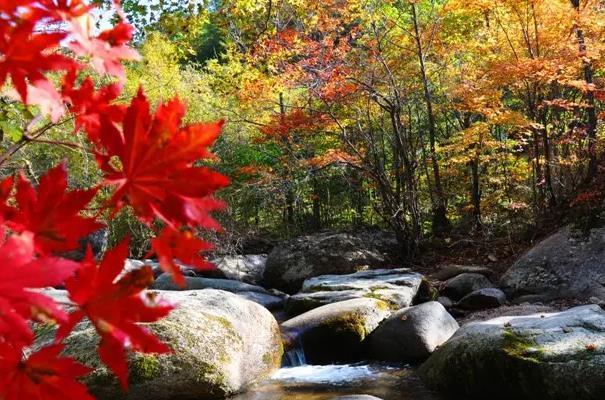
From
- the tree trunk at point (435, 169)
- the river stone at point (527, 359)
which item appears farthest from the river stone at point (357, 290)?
the tree trunk at point (435, 169)

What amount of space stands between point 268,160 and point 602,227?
10840 mm

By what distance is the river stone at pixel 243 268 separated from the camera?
37.2 ft

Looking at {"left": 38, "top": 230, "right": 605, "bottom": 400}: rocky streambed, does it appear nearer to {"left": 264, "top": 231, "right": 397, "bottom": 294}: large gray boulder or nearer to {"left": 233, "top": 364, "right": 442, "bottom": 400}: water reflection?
{"left": 233, "top": 364, "right": 442, "bottom": 400}: water reflection

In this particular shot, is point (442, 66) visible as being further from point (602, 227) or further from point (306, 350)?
point (306, 350)

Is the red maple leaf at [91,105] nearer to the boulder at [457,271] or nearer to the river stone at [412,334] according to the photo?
the river stone at [412,334]

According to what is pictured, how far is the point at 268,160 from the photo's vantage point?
686 inches

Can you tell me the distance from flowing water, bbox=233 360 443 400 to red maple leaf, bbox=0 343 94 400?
4379mm

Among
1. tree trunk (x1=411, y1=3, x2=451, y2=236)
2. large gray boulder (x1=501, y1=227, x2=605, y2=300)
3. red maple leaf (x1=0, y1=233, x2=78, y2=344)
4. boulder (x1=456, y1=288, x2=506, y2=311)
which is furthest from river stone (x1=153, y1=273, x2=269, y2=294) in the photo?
red maple leaf (x1=0, y1=233, x2=78, y2=344)

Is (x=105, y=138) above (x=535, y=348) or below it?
above

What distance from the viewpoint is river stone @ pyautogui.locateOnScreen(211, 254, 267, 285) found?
11337mm

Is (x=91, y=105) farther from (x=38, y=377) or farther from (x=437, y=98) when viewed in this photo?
(x=437, y=98)

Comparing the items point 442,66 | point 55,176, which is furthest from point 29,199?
point 442,66

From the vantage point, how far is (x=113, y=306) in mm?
612

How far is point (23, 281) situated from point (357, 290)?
24.8 feet
